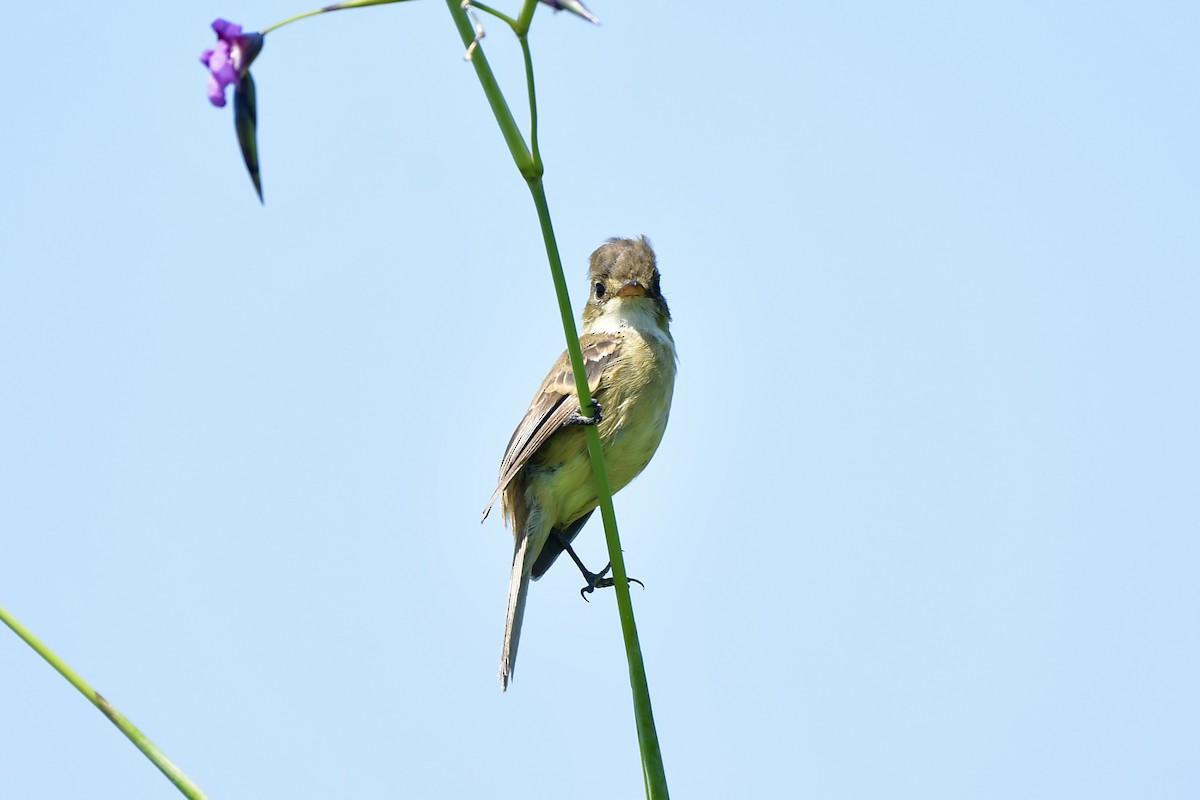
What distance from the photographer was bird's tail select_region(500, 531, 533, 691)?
496 cm

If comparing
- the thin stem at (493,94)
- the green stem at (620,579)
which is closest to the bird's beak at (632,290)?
the green stem at (620,579)

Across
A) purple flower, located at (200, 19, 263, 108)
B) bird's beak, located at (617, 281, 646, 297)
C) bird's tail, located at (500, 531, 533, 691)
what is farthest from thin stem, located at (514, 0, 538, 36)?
bird's beak, located at (617, 281, 646, 297)

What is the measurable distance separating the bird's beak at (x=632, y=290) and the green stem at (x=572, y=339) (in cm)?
365

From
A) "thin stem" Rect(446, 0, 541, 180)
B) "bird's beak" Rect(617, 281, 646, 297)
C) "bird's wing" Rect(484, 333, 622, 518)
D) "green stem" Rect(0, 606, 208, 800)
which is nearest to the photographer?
"green stem" Rect(0, 606, 208, 800)

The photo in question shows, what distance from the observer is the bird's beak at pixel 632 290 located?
6.33m

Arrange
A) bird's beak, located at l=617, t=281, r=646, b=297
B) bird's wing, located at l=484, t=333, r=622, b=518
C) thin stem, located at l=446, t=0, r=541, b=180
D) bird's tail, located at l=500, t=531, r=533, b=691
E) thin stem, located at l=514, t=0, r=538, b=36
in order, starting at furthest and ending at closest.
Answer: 1. bird's beak, located at l=617, t=281, r=646, b=297
2. bird's wing, located at l=484, t=333, r=622, b=518
3. bird's tail, located at l=500, t=531, r=533, b=691
4. thin stem, located at l=514, t=0, r=538, b=36
5. thin stem, located at l=446, t=0, r=541, b=180

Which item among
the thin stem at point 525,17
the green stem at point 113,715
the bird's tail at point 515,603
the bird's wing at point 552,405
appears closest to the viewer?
the green stem at point 113,715

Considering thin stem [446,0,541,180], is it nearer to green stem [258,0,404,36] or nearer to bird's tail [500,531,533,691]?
green stem [258,0,404,36]

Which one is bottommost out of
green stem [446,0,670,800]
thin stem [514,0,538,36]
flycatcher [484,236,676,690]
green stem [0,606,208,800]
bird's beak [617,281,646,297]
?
green stem [0,606,208,800]

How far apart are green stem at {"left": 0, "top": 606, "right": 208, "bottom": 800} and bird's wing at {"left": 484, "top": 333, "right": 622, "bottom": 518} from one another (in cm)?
326

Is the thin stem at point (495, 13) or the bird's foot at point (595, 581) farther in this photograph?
the bird's foot at point (595, 581)

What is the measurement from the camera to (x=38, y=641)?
79.0 inches

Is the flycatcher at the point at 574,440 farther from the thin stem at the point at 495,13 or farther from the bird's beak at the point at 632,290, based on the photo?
the thin stem at the point at 495,13

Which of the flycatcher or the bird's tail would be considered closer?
the bird's tail
